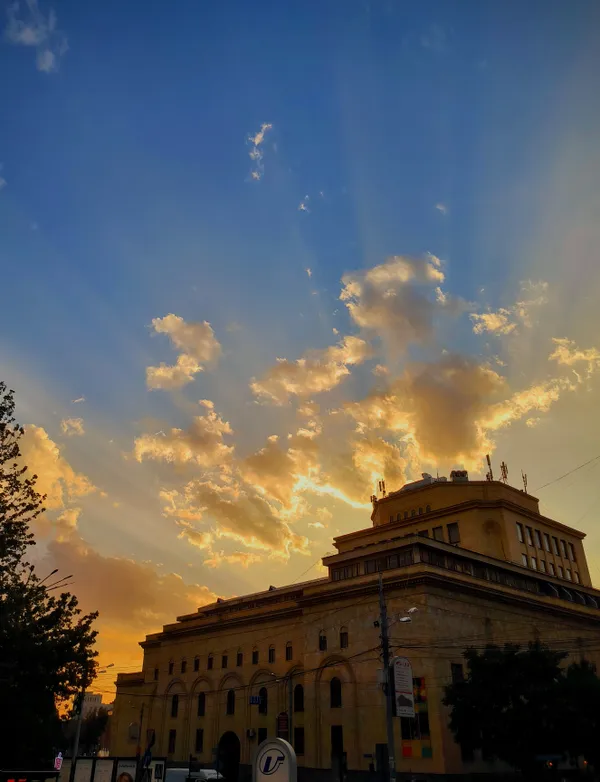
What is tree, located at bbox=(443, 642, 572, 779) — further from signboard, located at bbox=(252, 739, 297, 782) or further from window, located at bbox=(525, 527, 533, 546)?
window, located at bbox=(525, 527, 533, 546)

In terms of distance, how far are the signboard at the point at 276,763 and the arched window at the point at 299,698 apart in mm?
39982

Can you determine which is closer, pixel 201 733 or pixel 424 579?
pixel 424 579

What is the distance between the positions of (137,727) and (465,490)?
43.1 metres

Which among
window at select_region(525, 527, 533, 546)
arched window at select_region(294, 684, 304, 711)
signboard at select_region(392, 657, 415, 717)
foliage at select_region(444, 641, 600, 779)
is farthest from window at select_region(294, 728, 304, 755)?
window at select_region(525, 527, 533, 546)

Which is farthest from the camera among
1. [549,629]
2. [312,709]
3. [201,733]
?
[201,733]

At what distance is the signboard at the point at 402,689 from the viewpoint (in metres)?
26.2

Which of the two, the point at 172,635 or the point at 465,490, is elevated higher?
the point at 465,490

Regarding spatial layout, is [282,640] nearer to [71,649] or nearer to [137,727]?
[137,727]

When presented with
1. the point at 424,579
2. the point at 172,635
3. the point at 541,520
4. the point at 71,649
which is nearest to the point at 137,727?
the point at 172,635

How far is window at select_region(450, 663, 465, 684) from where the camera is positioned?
137 ft

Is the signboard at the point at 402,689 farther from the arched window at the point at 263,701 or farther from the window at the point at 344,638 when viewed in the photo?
the arched window at the point at 263,701

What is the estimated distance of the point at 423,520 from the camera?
60.7 metres

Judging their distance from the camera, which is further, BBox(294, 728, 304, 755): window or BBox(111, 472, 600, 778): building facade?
BBox(294, 728, 304, 755): window

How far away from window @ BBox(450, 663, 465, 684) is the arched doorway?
24.1 m
